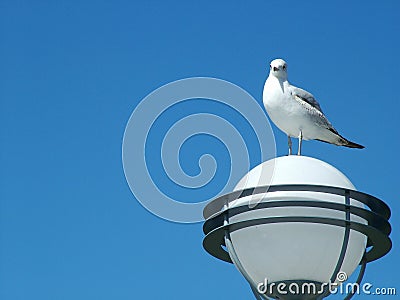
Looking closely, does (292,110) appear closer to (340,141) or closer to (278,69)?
(278,69)

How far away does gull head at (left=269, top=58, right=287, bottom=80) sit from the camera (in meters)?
6.67

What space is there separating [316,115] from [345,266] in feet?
5.69

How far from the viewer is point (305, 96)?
21.5 feet

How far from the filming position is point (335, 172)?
5461mm

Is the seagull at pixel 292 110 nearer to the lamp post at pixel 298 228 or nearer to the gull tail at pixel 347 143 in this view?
the gull tail at pixel 347 143

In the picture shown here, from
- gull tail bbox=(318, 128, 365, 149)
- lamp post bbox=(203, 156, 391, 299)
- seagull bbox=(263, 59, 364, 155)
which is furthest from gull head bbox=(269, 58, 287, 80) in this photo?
lamp post bbox=(203, 156, 391, 299)

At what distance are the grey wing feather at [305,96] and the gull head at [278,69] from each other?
0.15 metres

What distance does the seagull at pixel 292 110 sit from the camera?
647 cm

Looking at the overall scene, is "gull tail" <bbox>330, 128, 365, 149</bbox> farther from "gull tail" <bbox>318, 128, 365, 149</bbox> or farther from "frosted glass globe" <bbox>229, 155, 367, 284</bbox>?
"frosted glass globe" <bbox>229, 155, 367, 284</bbox>

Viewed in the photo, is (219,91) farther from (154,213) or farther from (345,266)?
(345,266)

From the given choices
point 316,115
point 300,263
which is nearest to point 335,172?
point 300,263

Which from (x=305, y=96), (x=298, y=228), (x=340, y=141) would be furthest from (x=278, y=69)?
(x=298, y=228)

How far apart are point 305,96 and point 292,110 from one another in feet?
0.66

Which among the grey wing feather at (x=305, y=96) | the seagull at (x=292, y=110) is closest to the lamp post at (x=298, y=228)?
the seagull at (x=292, y=110)
